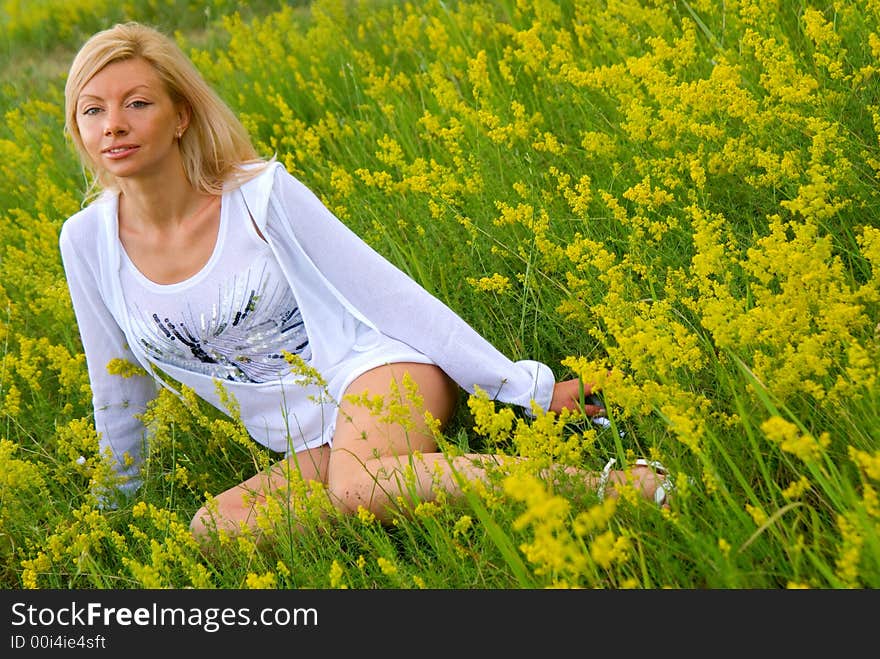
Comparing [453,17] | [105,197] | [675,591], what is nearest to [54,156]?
[453,17]

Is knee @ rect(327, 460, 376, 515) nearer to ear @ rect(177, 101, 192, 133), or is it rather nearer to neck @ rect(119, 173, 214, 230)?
neck @ rect(119, 173, 214, 230)

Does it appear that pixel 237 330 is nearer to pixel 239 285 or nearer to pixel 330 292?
pixel 239 285

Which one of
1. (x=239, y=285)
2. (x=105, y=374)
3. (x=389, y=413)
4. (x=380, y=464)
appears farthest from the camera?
(x=105, y=374)

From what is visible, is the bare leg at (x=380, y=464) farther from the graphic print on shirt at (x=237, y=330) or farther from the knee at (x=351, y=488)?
the graphic print on shirt at (x=237, y=330)

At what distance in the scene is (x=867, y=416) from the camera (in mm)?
2014

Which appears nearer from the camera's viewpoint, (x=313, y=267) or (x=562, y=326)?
(x=313, y=267)

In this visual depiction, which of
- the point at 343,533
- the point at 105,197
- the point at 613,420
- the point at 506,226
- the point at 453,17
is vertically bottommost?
the point at 343,533

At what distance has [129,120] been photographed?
2.78 metres

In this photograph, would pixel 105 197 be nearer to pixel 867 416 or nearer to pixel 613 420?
pixel 613 420

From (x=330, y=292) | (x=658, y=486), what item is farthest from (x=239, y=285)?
(x=658, y=486)

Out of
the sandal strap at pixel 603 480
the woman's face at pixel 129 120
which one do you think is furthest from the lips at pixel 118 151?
the sandal strap at pixel 603 480

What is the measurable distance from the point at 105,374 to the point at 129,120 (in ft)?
2.55

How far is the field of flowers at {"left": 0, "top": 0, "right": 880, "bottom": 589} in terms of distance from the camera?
2004 mm

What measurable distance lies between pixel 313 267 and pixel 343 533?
0.72 metres
